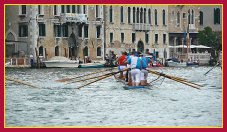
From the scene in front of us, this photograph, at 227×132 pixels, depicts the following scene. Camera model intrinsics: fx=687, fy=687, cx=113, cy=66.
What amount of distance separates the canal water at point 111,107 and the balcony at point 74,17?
28763 mm

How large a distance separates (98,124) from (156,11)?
47524 mm

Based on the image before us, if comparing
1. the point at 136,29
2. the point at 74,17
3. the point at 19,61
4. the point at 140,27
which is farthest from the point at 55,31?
the point at 140,27

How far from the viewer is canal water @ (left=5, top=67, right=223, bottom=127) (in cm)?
1343

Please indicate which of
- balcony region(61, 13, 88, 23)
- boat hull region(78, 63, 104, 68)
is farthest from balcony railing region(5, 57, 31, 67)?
balcony region(61, 13, 88, 23)

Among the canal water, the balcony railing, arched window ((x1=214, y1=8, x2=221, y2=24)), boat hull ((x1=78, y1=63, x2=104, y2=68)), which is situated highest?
arched window ((x1=214, y1=8, x2=221, y2=24))

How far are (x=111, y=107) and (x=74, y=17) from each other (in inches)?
1452

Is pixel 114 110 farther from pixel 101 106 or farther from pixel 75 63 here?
pixel 75 63

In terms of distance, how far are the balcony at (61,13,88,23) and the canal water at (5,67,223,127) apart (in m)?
28.8

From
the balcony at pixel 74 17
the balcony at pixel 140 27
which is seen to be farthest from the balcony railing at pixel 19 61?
the balcony at pixel 140 27

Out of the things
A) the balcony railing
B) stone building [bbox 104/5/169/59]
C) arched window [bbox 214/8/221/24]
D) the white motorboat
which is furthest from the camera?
arched window [bbox 214/8/221/24]

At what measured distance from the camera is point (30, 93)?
819 inches

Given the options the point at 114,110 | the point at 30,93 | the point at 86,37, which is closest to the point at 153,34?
the point at 86,37

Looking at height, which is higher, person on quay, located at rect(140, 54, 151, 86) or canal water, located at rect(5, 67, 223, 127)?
person on quay, located at rect(140, 54, 151, 86)

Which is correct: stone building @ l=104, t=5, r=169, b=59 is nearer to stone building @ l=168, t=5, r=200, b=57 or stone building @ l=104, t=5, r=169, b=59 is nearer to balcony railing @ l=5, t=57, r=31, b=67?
stone building @ l=168, t=5, r=200, b=57
